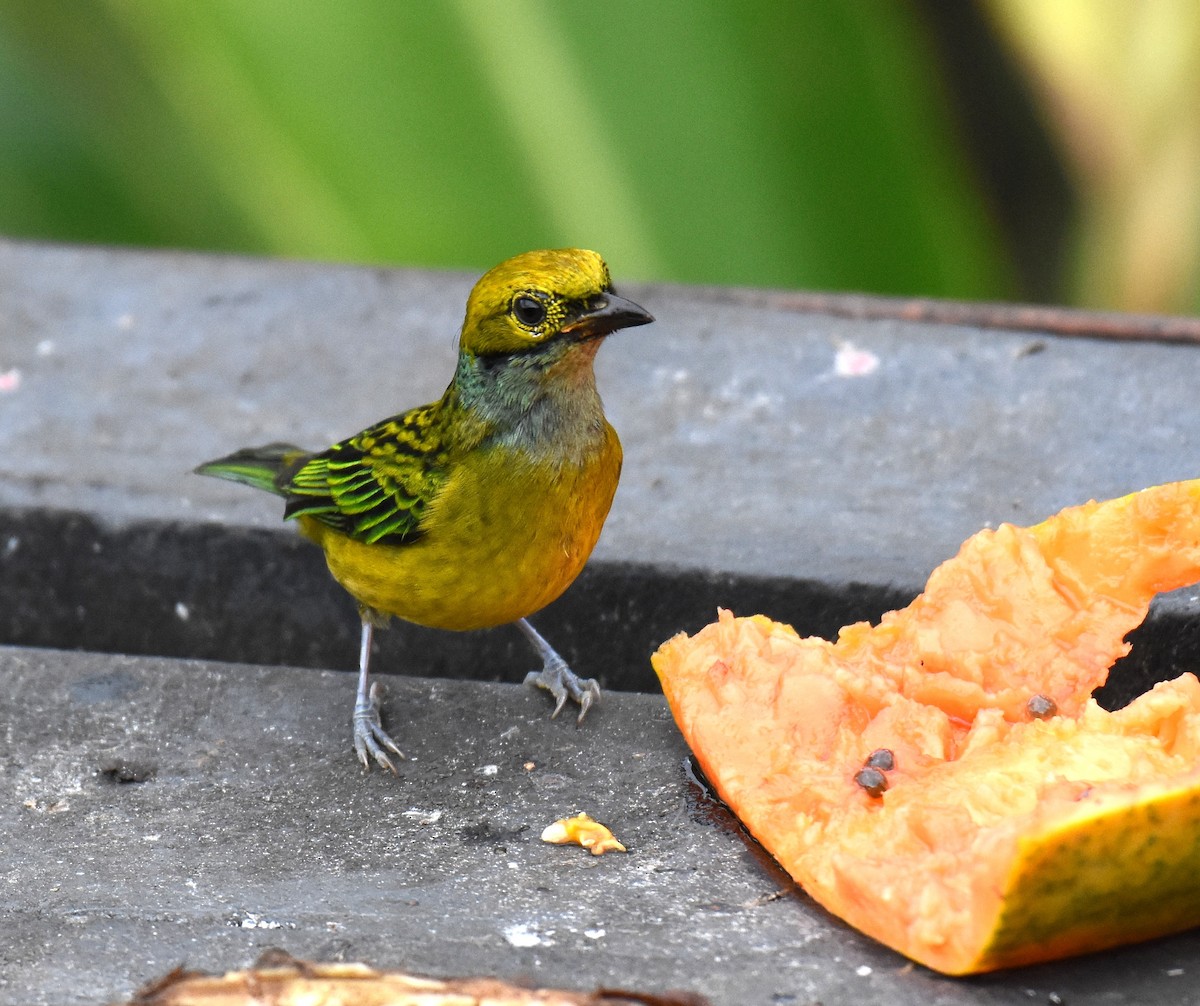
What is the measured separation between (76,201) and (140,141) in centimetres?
59

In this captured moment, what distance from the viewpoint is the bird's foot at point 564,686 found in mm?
3238

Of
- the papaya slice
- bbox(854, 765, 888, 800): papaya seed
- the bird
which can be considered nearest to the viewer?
the papaya slice

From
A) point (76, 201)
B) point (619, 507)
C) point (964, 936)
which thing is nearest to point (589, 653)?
point (619, 507)

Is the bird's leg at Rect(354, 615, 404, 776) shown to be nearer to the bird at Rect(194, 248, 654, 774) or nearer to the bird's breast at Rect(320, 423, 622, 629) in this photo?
the bird at Rect(194, 248, 654, 774)

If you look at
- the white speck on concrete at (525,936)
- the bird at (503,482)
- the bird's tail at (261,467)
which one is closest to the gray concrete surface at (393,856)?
the white speck on concrete at (525,936)

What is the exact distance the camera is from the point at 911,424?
4.09m

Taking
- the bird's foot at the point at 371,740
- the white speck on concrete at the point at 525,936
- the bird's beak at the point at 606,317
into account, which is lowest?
the bird's foot at the point at 371,740

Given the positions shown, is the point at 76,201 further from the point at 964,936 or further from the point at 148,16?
the point at 964,936

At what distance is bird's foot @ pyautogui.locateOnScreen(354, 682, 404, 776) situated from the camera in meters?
3.09

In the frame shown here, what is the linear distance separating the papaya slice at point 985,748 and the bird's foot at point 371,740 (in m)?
0.54

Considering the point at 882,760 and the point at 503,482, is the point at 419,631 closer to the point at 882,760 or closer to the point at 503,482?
the point at 503,482

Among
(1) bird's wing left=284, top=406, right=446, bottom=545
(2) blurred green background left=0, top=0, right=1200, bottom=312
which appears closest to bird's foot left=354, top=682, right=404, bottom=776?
(1) bird's wing left=284, top=406, right=446, bottom=545

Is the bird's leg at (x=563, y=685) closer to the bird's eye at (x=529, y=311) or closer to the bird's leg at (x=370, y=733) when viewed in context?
the bird's leg at (x=370, y=733)

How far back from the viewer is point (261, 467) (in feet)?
12.3
